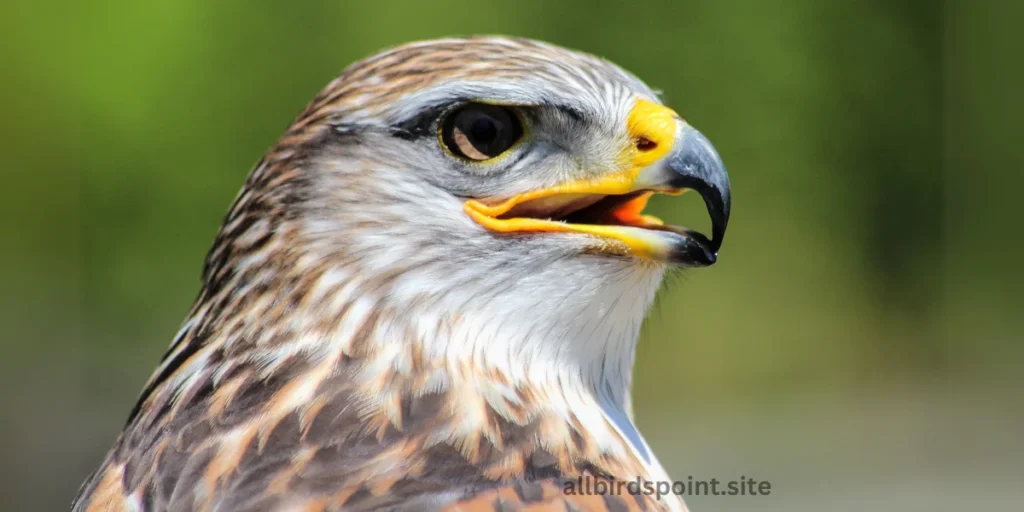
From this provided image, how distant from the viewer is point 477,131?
2.05 m

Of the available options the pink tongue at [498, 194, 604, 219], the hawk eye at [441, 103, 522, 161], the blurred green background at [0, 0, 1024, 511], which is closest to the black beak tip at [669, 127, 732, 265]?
the pink tongue at [498, 194, 604, 219]

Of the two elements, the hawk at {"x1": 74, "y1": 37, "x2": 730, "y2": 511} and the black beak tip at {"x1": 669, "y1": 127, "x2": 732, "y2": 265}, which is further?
the black beak tip at {"x1": 669, "y1": 127, "x2": 732, "y2": 265}

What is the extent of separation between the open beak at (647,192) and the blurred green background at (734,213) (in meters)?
4.32

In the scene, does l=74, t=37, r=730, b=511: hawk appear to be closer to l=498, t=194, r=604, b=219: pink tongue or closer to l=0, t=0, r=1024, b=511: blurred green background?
l=498, t=194, r=604, b=219: pink tongue

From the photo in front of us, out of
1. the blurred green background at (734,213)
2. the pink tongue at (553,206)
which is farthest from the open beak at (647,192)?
the blurred green background at (734,213)

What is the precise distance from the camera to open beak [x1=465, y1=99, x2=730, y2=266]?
2.01 metres

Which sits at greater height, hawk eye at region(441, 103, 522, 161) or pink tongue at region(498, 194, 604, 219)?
hawk eye at region(441, 103, 522, 161)

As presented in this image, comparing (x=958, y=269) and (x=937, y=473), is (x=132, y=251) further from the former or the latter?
(x=958, y=269)

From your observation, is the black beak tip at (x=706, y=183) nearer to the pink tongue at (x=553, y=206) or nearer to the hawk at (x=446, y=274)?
the hawk at (x=446, y=274)

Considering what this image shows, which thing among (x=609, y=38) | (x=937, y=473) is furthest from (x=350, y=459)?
(x=937, y=473)

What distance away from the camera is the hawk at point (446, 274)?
6.22 feet

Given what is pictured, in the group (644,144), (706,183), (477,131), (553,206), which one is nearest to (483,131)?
(477,131)

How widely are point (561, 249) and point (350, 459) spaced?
54 centimetres

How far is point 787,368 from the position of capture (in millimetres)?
9031
